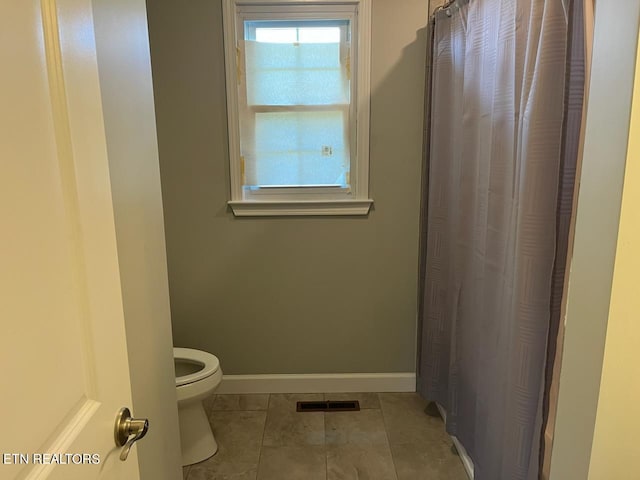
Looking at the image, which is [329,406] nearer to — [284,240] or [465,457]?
[465,457]

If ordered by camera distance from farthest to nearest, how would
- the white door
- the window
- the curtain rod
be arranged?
the window < the curtain rod < the white door

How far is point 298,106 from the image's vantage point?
2379 mm

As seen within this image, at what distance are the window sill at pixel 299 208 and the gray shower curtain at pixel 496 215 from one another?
1.34 feet

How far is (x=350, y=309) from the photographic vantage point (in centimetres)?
259

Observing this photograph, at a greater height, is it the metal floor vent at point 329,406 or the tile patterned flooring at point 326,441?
the metal floor vent at point 329,406

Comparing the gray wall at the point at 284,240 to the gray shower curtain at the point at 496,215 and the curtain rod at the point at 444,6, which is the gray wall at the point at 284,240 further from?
the gray shower curtain at the point at 496,215

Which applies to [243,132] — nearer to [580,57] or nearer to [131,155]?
[131,155]

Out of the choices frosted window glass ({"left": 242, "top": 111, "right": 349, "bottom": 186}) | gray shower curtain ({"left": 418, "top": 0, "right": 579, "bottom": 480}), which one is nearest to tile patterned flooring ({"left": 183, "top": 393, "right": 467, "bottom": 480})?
gray shower curtain ({"left": 418, "top": 0, "right": 579, "bottom": 480})

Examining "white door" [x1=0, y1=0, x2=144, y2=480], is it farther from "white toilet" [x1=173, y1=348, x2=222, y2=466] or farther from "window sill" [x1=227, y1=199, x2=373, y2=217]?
"window sill" [x1=227, y1=199, x2=373, y2=217]

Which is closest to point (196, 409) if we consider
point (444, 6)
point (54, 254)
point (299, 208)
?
point (299, 208)

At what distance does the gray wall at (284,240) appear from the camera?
231 cm

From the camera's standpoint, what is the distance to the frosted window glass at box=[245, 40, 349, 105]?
91.4 inches

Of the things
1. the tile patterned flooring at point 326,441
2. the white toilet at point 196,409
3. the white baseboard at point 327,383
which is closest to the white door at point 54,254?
the white toilet at point 196,409

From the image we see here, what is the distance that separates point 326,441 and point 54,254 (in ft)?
6.20
